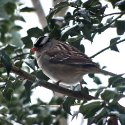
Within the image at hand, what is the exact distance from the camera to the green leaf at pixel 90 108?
2.06 meters

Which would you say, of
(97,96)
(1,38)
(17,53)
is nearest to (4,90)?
(17,53)

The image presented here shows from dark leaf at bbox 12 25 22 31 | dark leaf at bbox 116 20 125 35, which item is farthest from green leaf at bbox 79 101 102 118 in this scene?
dark leaf at bbox 12 25 22 31

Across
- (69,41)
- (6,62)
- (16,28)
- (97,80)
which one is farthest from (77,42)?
(6,62)

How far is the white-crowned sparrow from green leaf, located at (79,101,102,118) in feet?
3.66

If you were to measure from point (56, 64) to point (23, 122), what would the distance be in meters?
0.52

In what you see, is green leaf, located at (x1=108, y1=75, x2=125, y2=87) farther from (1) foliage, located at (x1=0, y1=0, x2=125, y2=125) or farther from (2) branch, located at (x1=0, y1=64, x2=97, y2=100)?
(2) branch, located at (x1=0, y1=64, x2=97, y2=100)

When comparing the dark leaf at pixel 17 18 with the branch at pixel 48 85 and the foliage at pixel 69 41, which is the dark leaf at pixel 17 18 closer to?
the foliage at pixel 69 41

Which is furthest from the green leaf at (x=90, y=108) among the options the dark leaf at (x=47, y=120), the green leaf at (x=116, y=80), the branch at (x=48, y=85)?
the dark leaf at (x=47, y=120)

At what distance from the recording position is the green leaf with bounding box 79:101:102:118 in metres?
2.06

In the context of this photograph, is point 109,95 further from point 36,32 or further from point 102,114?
point 36,32

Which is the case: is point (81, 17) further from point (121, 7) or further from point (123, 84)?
point (123, 84)

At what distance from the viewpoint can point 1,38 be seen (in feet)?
10.3

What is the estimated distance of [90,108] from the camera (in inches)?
82.3

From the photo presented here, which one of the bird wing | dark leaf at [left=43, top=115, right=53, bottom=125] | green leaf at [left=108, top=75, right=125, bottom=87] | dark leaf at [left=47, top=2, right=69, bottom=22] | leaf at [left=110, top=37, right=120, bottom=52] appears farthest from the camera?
dark leaf at [left=43, top=115, right=53, bottom=125]
